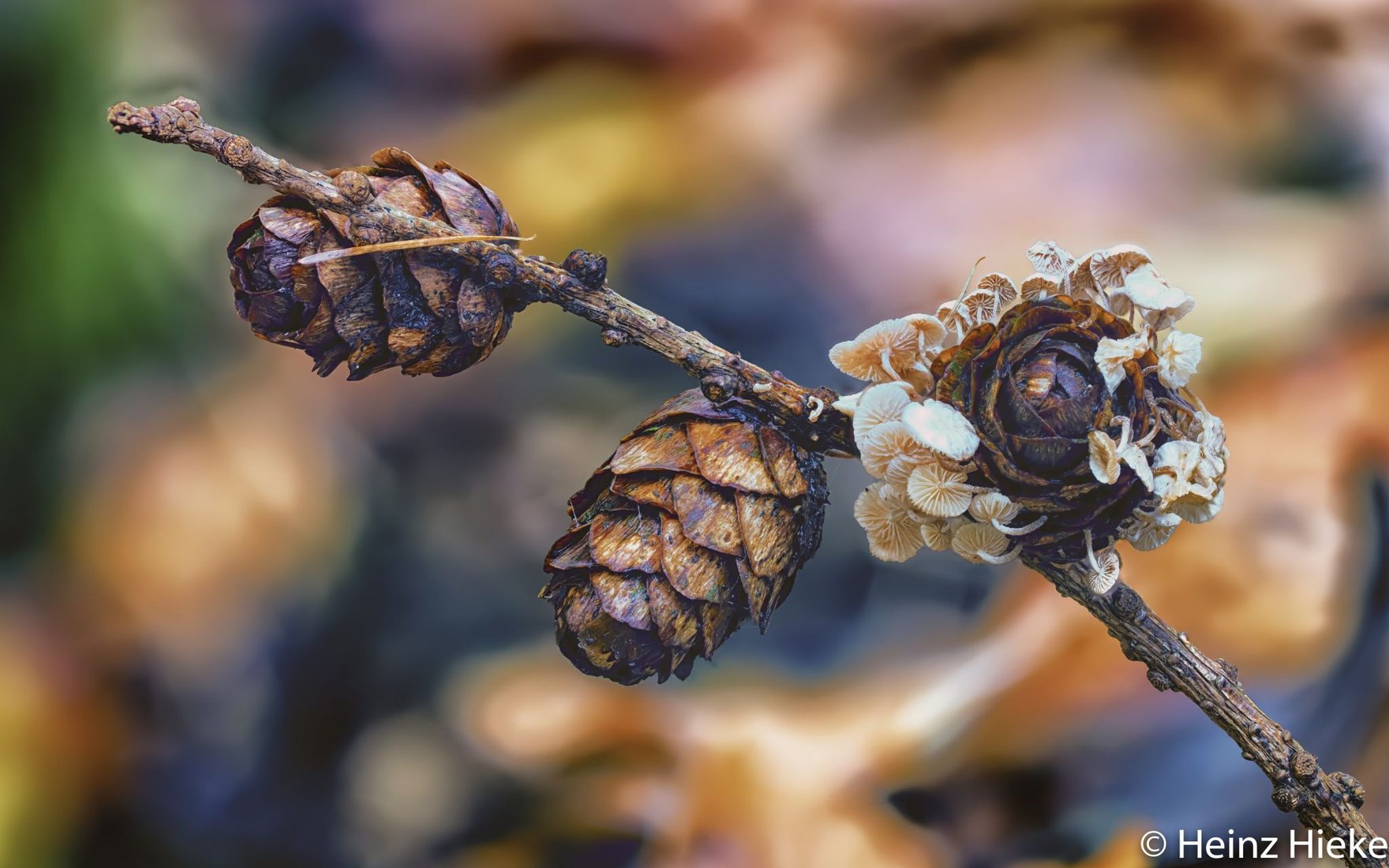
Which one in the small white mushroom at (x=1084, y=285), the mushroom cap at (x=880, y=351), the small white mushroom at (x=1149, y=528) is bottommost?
the small white mushroom at (x=1149, y=528)

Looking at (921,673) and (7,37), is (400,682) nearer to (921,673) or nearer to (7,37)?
(921,673)

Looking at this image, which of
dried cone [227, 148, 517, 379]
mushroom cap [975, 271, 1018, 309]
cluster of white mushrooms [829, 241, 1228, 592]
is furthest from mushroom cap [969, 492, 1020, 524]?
dried cone [227, 148, 517, 379]

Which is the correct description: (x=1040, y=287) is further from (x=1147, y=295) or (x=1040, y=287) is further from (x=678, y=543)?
(x=678, y=543)

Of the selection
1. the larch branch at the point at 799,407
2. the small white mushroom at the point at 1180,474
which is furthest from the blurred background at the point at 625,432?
the small white mushroom at the point at 1180,474

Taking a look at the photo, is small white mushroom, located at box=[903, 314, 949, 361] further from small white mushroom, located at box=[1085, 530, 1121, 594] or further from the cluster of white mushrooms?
small white mushroom, located at box=[1085, 530, 1121, 594]

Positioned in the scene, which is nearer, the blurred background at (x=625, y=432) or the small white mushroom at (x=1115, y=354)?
the small white mushroom at (x=1115, y=354)

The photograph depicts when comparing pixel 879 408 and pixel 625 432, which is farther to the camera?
pixel 625 432

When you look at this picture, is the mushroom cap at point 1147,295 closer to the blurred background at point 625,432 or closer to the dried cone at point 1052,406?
the dried cone at point 1052,406

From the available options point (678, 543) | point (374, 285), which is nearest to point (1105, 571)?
point (678, 543)
